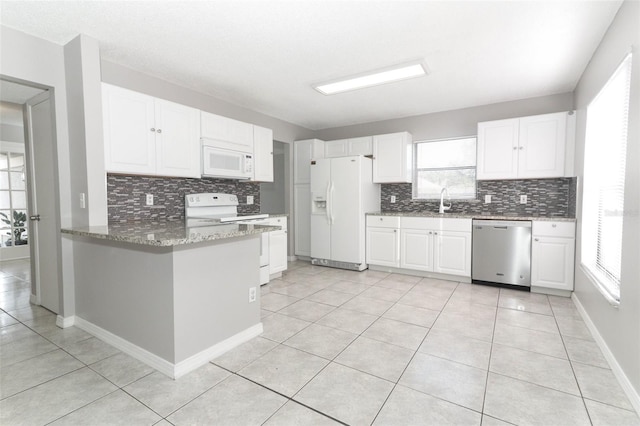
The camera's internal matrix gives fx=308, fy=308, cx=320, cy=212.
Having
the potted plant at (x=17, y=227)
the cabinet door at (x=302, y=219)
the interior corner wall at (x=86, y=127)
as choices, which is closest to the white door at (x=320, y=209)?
the cabinet door at (x=302, y=219)

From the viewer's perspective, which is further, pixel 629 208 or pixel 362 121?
pixel 362 121

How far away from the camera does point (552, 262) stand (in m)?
3.50

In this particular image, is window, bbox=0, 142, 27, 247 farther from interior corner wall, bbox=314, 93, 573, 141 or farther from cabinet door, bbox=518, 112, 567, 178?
cabinet door, bbox=518, 112, 567, 178

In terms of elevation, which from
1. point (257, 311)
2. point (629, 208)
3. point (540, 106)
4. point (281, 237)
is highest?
point (540, 106)

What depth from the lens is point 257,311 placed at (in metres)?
2.54

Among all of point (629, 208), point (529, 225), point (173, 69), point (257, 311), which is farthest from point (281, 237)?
point (629, 208)

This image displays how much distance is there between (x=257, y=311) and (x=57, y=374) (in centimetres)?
131

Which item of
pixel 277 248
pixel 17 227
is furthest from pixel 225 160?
pixel 17 227

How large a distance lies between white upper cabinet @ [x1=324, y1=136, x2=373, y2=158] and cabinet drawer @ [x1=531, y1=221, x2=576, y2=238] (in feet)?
8.07

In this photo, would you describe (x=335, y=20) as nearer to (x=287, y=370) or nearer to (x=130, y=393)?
(x=287, y=370)

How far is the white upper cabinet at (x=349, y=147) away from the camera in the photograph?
16.3 ft

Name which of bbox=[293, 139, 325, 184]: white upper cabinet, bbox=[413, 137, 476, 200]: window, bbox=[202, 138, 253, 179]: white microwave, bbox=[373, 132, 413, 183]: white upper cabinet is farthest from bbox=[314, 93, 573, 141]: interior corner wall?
bbox=[202, 138, 253, 179]: white microwave

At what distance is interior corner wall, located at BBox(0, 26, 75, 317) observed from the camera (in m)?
2.36

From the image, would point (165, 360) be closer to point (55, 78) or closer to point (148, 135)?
Answer: point (148, 135)
